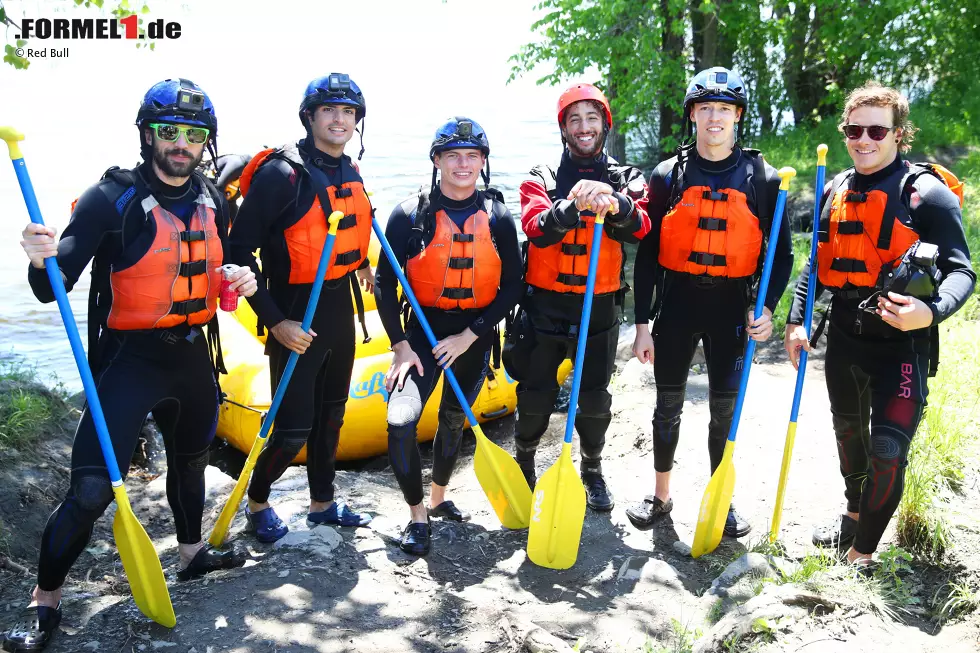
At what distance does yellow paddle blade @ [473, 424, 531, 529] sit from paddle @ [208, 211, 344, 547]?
886 mm

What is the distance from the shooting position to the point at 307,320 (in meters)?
3.43

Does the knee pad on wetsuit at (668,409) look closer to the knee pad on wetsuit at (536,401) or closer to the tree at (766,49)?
the knee pad on wetsuit at (536,401)

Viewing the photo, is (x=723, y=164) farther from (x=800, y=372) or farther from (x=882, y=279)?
(x=800, y=372)

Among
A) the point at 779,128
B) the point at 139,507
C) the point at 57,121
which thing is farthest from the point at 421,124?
the point at 139,507

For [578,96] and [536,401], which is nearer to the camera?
[578,96]

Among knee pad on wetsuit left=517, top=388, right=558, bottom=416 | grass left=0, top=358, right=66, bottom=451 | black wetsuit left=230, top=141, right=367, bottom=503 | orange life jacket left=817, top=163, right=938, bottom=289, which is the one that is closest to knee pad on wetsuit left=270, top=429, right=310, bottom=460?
black wetsuit left=230, top=141, right=367, bottom=503

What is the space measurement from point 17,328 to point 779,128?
1173 cm

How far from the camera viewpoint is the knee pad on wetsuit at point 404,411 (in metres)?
3.45

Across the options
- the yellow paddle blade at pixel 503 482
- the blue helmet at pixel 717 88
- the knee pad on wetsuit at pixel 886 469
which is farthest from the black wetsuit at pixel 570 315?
the knee pad on wetsuit at pixel 886 469

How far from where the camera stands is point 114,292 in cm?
296

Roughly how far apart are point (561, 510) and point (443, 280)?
1.11 metres

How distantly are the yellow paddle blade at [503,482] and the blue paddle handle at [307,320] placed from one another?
878mm

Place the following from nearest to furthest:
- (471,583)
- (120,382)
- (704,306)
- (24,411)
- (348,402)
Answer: (120,382), (471,583), (704,306), (24,411), (348,402)

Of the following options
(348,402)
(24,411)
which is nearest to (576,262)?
(348,402)
